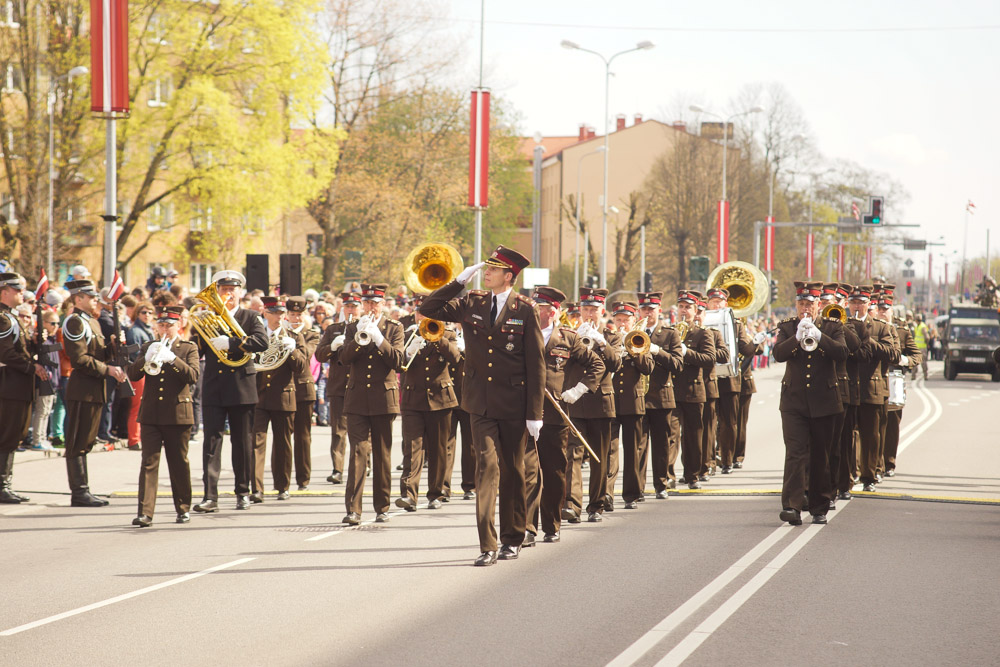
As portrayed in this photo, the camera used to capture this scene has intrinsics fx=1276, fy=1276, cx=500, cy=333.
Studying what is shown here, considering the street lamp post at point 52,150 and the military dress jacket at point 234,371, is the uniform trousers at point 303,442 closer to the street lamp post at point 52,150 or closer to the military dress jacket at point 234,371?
the military dress jacket at point 234,371

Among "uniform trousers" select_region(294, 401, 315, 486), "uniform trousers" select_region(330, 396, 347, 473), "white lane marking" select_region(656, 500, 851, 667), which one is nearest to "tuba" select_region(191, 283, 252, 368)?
"uniform trousers" select_region(294, 401, 315, 486)

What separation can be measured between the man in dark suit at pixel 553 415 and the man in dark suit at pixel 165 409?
304cm

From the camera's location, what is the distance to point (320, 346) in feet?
39.4

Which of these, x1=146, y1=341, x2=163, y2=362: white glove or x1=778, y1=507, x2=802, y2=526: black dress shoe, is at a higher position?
x1=146, y1=341, x2=163, y2=362: white glove

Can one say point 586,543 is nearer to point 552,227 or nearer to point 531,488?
point 531,488

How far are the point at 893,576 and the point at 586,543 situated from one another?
2.40 metres

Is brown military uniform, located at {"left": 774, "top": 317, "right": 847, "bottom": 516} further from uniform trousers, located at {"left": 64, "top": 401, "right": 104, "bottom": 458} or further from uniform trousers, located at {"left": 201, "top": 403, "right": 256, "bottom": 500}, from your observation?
uniform trousers, located at {"left": 64, "top": 401, "right": 104, "bottom": 458}

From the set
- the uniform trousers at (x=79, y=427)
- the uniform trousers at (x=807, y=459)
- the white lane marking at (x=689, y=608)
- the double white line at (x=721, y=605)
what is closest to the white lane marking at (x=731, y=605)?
the double white line at (x=721, y=605)

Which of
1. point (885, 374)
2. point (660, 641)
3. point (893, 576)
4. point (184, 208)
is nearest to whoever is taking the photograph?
point (660, 641)

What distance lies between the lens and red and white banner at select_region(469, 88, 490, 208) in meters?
21.5

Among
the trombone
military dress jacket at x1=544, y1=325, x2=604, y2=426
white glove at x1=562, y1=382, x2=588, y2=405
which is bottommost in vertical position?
white glove at x1=562, y1=382, x2=588, y2=405

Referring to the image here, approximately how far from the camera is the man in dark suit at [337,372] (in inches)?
467

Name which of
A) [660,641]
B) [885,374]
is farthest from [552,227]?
[660,641]

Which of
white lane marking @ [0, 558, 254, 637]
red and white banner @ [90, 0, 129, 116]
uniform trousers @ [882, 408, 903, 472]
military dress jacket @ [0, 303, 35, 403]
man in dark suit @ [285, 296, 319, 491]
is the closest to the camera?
white lane marking @ [0, 558, 254, 637]
